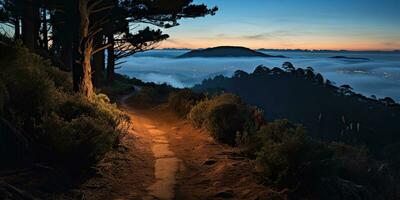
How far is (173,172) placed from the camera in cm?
771

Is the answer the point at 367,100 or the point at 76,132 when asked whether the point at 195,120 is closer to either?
the point at 76,132

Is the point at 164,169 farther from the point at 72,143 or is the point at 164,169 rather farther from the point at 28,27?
the point at 28,27

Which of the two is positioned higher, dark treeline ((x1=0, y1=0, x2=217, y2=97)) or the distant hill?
dark treeline ((x1=0, y1=0, x2=217, y2=97))

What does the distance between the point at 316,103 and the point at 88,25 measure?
85.3 metres

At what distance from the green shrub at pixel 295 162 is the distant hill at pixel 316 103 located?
53535 millimetres

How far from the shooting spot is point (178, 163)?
8367 mm

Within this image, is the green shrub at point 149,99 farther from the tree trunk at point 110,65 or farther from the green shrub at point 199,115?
the green shrub at point 199,115

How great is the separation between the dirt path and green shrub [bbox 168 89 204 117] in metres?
4.17

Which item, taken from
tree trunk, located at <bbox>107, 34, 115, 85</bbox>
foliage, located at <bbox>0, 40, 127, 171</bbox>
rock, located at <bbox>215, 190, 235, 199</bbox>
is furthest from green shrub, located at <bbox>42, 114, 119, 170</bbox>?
tree trunk, located at <bbox>107, 34, 115, 85</bbox>

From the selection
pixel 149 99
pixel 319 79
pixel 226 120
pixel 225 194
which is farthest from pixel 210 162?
pixel 319 79

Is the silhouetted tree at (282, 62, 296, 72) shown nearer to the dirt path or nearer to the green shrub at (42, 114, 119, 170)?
the dirt path

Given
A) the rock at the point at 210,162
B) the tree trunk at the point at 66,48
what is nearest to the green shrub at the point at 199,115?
the rock at the point at 210,162

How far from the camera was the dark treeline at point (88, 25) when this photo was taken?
11.6 meters

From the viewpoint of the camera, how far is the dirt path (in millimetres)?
6438
